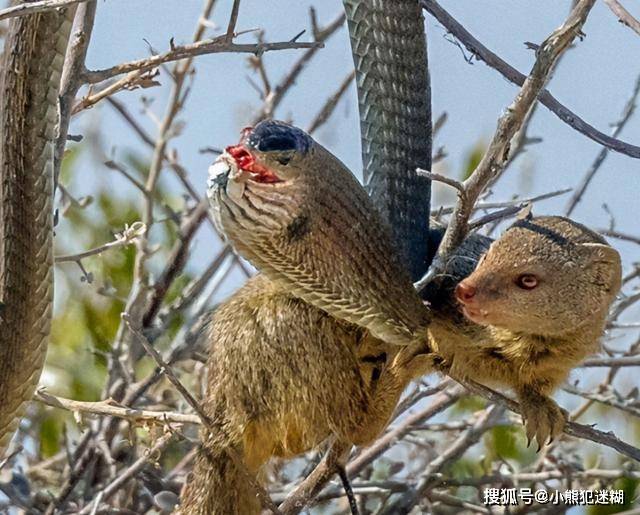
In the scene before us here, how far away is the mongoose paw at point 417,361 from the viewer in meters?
2.54

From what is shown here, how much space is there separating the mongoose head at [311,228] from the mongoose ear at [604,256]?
418 mm

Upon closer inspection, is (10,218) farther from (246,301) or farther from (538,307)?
(538,307)

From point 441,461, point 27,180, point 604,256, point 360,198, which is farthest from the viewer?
point 441,461

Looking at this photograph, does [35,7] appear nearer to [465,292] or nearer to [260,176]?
[260,176]

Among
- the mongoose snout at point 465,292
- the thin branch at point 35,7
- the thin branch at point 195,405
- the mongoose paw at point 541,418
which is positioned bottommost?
the thin branch at point 195,405

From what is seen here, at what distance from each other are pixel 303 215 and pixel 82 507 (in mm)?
1463

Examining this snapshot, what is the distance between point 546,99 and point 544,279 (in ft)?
1.23

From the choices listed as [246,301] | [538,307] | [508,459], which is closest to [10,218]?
[246,301]

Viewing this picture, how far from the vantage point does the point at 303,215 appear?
211 centimetres

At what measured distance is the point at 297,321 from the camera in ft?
8.25

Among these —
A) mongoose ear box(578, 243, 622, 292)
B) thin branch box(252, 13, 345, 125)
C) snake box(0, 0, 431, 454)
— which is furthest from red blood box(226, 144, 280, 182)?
thin branch box(252, 13, 345, 125)

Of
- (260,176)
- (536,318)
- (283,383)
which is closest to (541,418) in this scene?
(536,318)

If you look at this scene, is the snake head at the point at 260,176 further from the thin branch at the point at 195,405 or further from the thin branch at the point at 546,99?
the thin branch at the point at 546,99

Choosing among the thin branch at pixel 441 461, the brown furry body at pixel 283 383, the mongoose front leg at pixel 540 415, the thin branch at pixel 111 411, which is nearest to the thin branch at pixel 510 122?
the brown furry body at pixel 283 383
